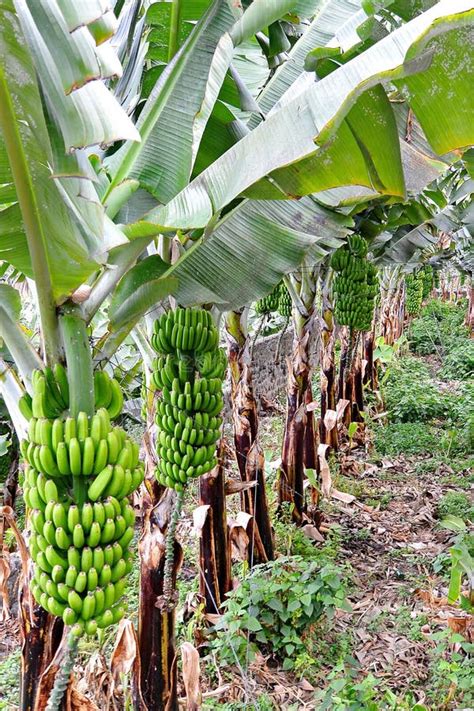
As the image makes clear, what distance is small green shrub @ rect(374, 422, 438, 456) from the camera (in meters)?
5.45

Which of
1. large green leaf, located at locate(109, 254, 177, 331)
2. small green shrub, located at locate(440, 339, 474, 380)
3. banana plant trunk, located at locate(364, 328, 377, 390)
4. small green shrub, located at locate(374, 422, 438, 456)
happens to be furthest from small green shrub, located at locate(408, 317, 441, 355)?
large green leaf, located at locate(109, 254, 177, 331)

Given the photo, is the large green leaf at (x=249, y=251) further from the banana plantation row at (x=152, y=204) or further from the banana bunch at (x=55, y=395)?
the banana bunch at (x=55, y=395)

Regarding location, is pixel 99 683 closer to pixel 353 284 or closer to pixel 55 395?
pixel 55 395

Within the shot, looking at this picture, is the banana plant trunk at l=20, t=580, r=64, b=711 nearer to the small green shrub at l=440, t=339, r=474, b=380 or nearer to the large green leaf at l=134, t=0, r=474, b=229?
the large green leaf at l=134, t=0, r=474, b=229

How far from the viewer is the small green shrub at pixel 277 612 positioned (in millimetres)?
2301

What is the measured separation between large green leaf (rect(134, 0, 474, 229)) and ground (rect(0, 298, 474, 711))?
5.51 ft

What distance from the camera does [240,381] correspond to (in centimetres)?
298

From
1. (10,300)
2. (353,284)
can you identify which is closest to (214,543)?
(10,300)

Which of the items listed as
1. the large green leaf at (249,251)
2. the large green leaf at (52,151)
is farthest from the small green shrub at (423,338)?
the large green leaf at (52,151)

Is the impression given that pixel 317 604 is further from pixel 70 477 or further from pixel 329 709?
pixel 70 477

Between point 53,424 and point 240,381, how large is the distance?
6.36 ft

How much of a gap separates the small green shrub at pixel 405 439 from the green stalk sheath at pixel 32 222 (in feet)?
15.7

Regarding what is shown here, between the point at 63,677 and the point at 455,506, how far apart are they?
11.6 ft

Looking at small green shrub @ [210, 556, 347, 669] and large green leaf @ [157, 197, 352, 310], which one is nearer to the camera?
large green leaf @ [157, 197, 352, 310]
